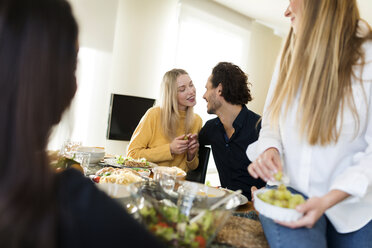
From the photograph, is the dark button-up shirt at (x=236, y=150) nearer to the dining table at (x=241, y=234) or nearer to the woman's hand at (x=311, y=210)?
the dining table at (x=241, y=234)

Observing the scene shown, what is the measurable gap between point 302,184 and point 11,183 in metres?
0.91

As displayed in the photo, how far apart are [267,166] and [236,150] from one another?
1492 mm

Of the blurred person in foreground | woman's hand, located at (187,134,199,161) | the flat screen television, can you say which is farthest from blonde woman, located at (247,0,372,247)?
the flat screen television

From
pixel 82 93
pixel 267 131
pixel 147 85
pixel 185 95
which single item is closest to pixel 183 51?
pixel 147 85

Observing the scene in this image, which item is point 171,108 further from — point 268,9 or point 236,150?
point 268,9

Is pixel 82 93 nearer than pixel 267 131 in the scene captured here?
No

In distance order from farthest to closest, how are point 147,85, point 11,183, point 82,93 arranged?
point 147,85 < point 82,93 < point 11,183

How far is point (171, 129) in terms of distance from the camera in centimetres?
287

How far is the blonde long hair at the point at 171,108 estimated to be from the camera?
2.84 metres

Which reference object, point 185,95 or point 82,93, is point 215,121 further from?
point 82,93

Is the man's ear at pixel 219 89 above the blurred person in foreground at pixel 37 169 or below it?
above

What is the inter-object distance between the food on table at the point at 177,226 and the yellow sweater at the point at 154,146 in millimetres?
1716

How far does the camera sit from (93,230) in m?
0.56

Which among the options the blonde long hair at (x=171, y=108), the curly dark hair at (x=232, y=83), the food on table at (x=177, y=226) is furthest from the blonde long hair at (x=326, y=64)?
the blonde long hair at (x=171, y=108)
